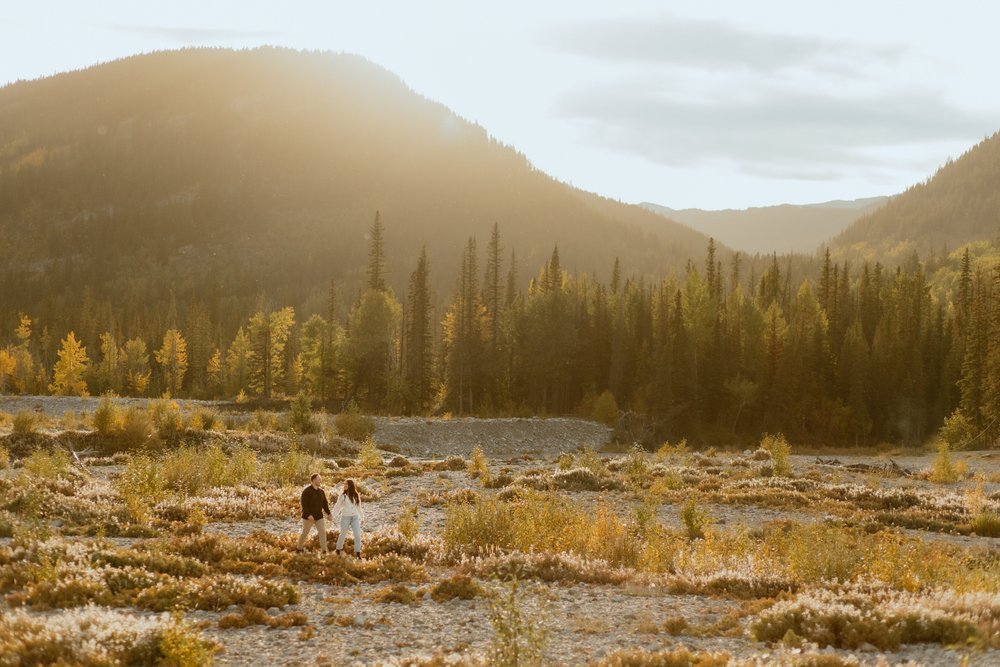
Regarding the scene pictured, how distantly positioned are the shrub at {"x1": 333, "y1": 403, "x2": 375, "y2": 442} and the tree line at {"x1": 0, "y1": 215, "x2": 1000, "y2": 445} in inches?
821

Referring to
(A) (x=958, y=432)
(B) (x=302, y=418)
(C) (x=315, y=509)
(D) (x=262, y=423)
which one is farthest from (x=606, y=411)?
(C) (x=315, y=509)

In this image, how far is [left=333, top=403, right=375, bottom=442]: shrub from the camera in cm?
5362

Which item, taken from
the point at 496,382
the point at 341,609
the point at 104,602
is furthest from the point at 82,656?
the point at 496,382

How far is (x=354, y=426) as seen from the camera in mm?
54156

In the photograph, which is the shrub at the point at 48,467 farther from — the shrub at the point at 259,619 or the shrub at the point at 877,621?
the shrub at the point at 877,621

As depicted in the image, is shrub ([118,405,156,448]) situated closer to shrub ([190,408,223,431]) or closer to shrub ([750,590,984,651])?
shrub ([190,408,223,431])

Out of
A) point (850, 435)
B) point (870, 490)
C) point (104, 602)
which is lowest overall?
point (850, 435)

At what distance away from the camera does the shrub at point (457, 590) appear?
47.5 ft

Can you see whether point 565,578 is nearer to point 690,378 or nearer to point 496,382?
point 690,378

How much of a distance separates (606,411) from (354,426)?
28.2 metres

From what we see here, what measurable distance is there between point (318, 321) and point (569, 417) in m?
30.6

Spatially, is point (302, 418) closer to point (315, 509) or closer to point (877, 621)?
point (315, 509)

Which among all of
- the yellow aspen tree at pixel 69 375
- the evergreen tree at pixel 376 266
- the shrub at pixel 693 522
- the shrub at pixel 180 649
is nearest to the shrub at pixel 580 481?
the shrub at pixel 693 522

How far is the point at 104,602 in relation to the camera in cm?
1301
